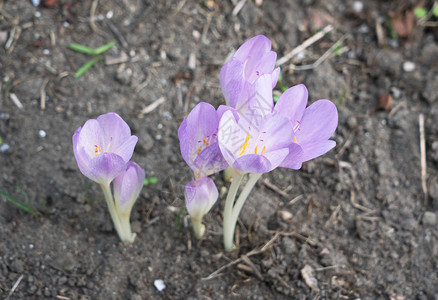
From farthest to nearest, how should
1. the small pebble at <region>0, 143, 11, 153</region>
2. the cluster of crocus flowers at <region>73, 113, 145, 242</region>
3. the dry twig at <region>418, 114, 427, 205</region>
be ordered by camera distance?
the dry twig at <region>418, 114, 427, 205</region>, the small pebble at <region>0, 143, 11, 153</region>, the cluster of crocus flowers at <region>73, 113, 145, 242</region>

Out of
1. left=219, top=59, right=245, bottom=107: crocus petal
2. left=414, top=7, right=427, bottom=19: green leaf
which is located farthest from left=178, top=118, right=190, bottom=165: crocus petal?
left=414, top=7, right=427, bottom=19: green leaf

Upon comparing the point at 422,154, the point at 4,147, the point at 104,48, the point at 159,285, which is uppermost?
the point at 104,48

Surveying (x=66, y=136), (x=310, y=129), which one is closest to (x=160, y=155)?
(x=66, y=136)

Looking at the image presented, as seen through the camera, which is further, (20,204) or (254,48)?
(20,204)

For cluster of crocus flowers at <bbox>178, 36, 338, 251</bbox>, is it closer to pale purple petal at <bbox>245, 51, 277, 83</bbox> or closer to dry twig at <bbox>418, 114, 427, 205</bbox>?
pale purple petal at <bbox>245, 51, 277, 83</bbox>

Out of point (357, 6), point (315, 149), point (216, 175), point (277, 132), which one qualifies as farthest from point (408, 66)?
point (277, 132)

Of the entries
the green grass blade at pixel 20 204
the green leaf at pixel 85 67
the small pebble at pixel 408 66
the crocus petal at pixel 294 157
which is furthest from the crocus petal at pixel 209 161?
the small pebble at pixel 408 66

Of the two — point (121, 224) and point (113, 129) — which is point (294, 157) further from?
point (121, 224)
